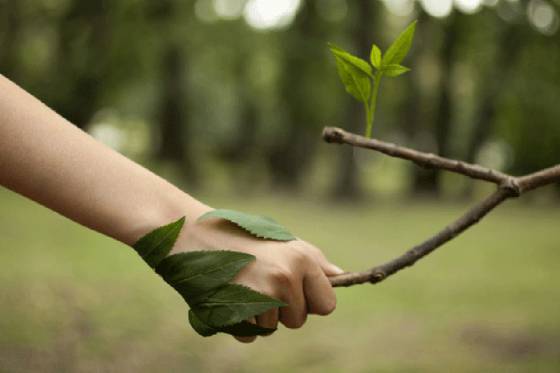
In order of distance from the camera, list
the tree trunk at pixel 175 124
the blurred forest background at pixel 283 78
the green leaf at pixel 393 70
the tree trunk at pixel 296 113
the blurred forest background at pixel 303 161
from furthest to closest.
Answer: the tree trunk at pixel 175 124 → the tree trunk at pixel 296 113 → the blurred forest background at pixel 283 78 → the blurred forest background at pixel 303 161 → the green leaf at pixel 393 70

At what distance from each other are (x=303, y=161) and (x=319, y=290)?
24262 mm

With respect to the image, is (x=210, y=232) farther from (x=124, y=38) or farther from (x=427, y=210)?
(x=427, y=210)

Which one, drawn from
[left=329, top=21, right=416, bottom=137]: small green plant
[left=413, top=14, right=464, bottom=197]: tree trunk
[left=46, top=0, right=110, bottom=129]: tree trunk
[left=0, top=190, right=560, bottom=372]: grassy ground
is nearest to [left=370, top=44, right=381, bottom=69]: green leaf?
[left=329, top=21, right=416, bottom=137]: small green plant

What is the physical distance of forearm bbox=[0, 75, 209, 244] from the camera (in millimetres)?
1056

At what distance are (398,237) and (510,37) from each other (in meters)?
6.09

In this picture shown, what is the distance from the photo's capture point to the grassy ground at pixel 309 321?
475 centimetres

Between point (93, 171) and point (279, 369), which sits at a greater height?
point (93, 171)

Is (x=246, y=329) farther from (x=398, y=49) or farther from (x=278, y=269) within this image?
(x=398, y=49)

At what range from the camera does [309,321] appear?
20.3ft

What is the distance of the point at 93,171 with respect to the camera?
3.52 feet

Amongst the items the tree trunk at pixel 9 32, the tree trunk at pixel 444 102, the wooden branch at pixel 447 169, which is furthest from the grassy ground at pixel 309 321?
the tree trunk at pixel 444 102

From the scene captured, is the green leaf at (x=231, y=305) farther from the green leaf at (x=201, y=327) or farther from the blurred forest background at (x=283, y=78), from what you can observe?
the blurred forest background at (x=283, y=78)

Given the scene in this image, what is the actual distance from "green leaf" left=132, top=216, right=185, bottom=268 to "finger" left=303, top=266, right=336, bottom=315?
0.23 metres

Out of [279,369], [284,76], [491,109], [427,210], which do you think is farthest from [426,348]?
[284,76]
